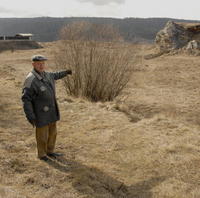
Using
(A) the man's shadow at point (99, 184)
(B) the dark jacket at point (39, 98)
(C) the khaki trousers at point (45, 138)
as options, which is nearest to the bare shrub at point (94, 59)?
(C) the khaki trousers at point (45, 138)

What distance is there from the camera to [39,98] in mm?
4691

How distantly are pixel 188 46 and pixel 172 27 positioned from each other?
261 cm

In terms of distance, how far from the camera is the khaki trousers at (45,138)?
4.90 meters

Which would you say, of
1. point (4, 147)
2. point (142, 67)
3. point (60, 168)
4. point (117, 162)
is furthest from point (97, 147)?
point (142, 67)

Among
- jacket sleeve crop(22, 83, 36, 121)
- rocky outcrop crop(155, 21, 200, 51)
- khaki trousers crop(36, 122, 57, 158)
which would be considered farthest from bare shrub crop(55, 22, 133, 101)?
rocky outcrop crop(155, 21, 200, 51)

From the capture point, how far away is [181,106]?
12.1 meters

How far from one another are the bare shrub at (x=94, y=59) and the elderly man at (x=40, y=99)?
5741 millimetres

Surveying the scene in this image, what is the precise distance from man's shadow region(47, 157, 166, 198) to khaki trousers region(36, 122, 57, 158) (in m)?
0.21

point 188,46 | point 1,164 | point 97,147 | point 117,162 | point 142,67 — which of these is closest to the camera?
point 1,164

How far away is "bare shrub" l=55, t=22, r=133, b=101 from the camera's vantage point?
1055cm

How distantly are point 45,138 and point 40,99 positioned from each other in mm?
681

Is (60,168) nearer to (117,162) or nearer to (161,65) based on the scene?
(117,162)

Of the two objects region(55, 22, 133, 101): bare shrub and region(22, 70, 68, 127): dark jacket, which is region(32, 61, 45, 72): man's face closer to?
region(22, 70, 68, 127): dark jacket

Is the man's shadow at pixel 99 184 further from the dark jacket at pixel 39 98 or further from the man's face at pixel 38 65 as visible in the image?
the man's face at pixel 38 65
